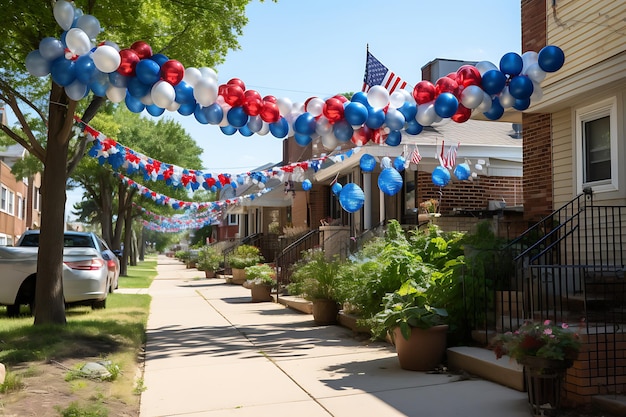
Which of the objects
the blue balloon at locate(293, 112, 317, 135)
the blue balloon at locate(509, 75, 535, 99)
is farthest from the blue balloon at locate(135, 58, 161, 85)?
the blue balloon at locate(509, 75, 535, 99)

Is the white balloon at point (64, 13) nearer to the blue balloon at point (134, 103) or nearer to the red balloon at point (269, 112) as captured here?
the blue balloon at point (134, 103)

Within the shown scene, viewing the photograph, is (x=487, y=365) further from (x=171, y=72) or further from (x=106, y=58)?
(x=106, y=58)

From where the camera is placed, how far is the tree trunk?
898 cm

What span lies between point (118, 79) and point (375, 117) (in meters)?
3.08

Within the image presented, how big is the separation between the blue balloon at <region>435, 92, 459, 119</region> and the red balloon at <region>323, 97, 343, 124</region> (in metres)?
1.20

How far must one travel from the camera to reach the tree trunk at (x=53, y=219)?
29.5 feet

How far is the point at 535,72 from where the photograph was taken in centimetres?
738

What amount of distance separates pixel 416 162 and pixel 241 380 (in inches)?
303

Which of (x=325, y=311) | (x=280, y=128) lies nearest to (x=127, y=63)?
(x=280, y=128)

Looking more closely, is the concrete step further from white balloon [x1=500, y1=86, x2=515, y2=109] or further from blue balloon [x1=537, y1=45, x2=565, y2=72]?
blue balloon [x1=537, y1=45, x2=565, y2=72]

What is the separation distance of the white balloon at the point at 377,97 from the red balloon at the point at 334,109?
37 centimetres

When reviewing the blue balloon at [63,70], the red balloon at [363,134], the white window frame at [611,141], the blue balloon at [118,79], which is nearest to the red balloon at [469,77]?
the red balloon at [363,134]

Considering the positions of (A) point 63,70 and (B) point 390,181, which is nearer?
(A) point 63,70

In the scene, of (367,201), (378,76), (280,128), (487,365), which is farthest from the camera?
(367,201)
